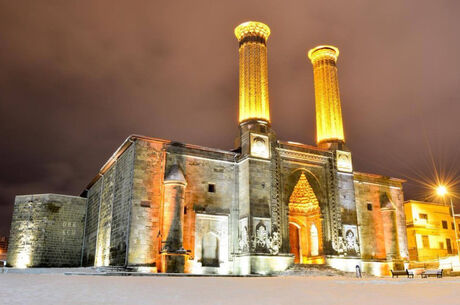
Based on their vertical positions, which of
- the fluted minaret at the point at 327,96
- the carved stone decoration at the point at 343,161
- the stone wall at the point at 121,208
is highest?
the fluted minaret at the point at 327,96

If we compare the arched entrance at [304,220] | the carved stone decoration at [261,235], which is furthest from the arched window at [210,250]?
the arched entrance at [304,220]

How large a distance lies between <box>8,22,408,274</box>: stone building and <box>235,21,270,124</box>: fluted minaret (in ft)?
0.22

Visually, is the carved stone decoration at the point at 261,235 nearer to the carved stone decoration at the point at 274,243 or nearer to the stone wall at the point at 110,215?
the carved stone decoration at the point at 274,243

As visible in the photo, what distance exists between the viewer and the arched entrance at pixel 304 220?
2433cm

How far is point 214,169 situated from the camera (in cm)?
2189

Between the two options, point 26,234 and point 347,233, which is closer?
point 347,233

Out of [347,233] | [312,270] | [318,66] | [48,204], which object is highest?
[318,66]

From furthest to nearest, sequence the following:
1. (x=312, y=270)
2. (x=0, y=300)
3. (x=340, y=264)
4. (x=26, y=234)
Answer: (x=26, y=234) → (x=340, y=264) → (x=312, y=270) → (x=0, y=300)

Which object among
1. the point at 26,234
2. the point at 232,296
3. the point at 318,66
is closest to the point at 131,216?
the point at 232,296

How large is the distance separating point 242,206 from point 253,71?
8388 millimetres

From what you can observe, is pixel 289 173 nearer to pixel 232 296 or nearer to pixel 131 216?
pixel 131 216

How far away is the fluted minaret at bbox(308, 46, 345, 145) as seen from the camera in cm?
2595

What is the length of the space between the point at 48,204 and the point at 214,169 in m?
14.6

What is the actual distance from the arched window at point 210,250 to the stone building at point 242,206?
5cm
